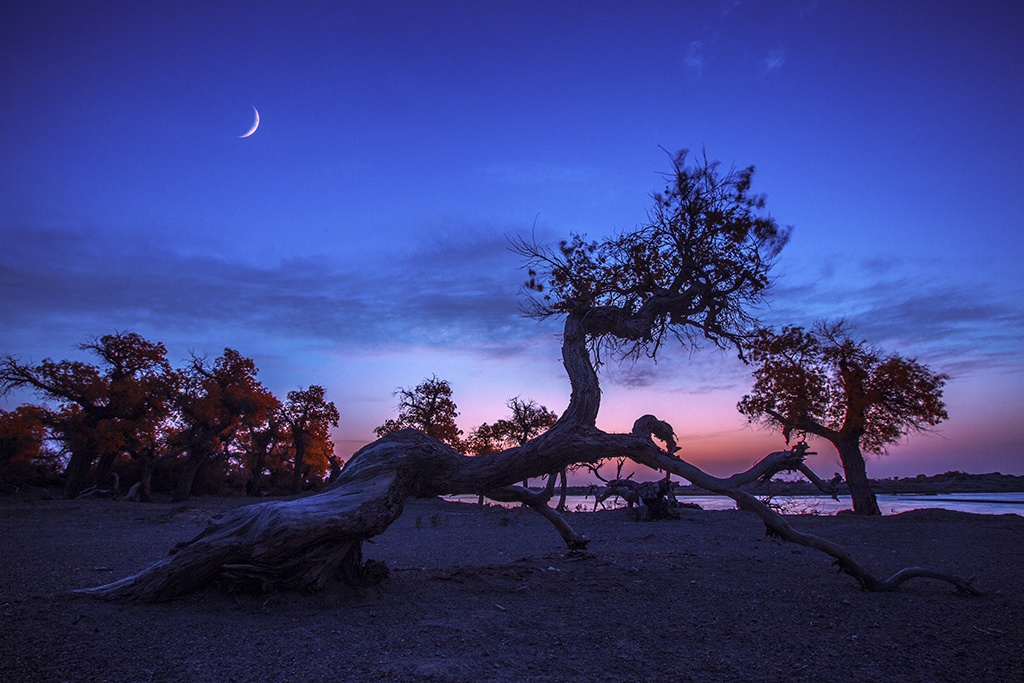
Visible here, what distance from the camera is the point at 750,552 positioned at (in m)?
11.2

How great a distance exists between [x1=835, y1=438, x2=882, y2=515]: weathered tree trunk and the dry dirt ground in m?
11.0

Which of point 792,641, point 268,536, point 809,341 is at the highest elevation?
point 809,341

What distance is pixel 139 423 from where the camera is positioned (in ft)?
90.8

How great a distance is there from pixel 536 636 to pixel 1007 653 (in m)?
4.48

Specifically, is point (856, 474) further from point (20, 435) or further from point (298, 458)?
point (20, 435)

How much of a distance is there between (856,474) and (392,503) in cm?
2092

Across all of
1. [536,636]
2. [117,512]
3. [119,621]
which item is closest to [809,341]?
[536,636]

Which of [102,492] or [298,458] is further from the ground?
[298,458]

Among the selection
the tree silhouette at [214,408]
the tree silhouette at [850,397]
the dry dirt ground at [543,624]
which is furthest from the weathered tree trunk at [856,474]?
the tree silhouette at [214,408]

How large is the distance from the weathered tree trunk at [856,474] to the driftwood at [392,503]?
609 inches

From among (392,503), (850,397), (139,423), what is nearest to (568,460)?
(392,503)

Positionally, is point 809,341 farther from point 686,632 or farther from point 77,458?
point 77,458

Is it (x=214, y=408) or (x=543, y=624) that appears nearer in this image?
(x=543, y=624)

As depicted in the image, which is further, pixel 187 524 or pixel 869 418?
pixel 869 418
